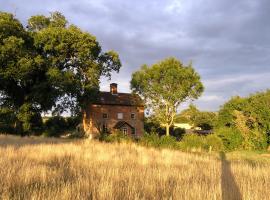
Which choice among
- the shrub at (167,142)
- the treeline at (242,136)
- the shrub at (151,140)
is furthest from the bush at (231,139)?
the shrub at (151,140)

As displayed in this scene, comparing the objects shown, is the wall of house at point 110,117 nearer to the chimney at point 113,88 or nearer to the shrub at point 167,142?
the chimney at point 113,88

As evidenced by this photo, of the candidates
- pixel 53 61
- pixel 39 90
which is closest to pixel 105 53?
pixel 53 61

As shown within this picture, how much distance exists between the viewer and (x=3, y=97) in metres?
40.7

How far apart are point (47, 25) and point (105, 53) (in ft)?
29.7

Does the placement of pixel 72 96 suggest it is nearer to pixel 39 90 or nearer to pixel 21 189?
pixel 39 90

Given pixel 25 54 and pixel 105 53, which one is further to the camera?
pixel 105 53

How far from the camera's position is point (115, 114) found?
5716 cm

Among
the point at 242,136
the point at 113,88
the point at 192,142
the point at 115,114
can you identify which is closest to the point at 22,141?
the point at 192,142

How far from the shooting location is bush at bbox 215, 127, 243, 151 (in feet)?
96.0

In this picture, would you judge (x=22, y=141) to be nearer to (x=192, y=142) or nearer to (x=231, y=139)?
(x=192, y=142)

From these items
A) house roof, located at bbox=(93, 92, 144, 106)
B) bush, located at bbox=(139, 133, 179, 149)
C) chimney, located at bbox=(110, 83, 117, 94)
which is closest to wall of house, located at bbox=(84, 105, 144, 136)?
house roof, located at bbox=(93, 92, 144, 106)

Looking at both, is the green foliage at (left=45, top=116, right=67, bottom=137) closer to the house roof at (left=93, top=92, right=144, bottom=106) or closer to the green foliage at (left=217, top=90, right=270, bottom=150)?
the house roof at (left=93, top=92, right=144, bottom=106)

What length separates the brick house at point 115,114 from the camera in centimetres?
5506

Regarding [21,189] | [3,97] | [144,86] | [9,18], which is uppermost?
[9,18]
